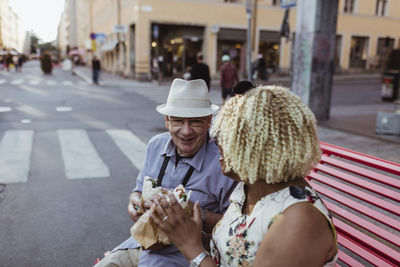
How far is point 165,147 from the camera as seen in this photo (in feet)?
7.71

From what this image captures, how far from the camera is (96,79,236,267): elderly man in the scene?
2111mm

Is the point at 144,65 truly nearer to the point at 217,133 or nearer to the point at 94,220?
the point at 94,220

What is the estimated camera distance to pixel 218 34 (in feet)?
83.3

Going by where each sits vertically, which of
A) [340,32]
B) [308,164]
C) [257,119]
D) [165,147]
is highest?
[340,32]

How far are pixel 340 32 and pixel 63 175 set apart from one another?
29318 mm

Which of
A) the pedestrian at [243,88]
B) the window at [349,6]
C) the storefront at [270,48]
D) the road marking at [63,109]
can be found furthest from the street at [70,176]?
the window at [349,6]

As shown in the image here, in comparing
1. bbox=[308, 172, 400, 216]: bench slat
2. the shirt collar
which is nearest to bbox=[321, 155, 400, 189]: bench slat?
bbox=[308, 172, 400, 216]: bench slat

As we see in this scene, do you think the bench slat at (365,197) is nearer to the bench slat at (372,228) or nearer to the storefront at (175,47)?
the bench slat at (372,228)

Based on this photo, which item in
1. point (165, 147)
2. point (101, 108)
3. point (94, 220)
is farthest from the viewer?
point (101, 108)

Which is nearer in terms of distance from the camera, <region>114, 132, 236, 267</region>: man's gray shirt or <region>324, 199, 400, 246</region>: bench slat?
<region>324, 199, 400, 246</region>: bench slat

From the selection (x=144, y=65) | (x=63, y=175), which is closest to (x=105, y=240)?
(x=63, y=175)

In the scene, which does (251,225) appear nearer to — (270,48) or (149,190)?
(149,190)

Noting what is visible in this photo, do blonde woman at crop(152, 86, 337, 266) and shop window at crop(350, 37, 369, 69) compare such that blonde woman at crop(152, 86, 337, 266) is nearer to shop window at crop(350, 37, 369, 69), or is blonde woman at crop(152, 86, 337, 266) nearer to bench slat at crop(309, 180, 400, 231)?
bench slat at crop(309, 180, 400, 231)

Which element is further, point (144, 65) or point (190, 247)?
point (144, 65)
